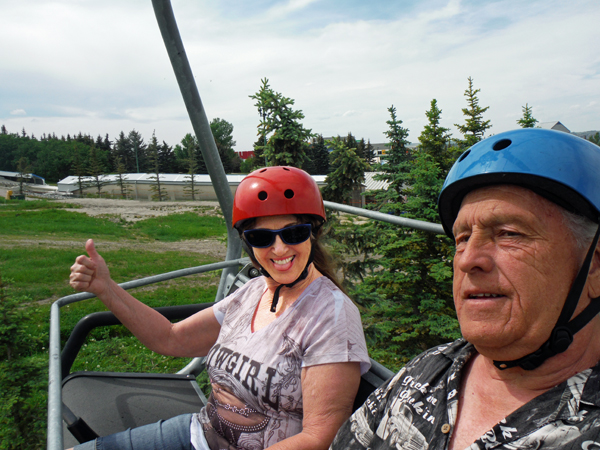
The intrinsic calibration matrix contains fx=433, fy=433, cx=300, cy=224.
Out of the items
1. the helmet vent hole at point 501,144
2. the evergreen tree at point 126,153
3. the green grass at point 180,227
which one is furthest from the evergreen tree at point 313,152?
the evergreen tree at point 126,153

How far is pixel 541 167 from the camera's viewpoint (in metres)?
1.09

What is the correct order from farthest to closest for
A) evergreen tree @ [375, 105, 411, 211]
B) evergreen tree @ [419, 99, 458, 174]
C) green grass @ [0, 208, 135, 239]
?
green grass @ [0, 208, 135, 239]
evergreen tree @ [419, 99, 458, 174]
evergreen tree @ [375, 105, 411, 211]

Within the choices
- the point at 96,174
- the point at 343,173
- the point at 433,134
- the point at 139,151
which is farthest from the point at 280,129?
the point at 139,151

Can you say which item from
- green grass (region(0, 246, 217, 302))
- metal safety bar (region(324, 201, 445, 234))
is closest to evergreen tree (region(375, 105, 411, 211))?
metal safety bar (region(324, 201, 445, 234))

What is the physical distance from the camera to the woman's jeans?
6.52 ft

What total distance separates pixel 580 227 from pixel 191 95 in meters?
2.06

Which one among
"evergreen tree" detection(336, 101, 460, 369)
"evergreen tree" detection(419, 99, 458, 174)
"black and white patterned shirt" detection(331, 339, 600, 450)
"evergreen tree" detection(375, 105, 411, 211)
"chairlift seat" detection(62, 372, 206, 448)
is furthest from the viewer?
"evergreen tree" detection(419, 99, 458, 174)

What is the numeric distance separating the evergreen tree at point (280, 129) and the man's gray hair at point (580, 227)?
14.4 ft

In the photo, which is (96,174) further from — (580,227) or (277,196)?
(580,227)

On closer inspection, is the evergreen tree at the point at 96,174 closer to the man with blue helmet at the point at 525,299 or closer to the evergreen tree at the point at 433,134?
the evergreen tree at the point at 433,134

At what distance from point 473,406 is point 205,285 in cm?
1248

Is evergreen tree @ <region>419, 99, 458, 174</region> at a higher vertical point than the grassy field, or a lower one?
higher

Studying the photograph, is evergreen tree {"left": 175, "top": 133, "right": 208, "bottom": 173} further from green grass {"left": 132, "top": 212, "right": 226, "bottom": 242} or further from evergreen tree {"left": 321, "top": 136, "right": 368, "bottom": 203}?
evergreen tree {"left": 321, "top": 136, "right": 368, "bottom": 203}

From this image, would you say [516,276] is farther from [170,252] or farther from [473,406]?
[170,252]
